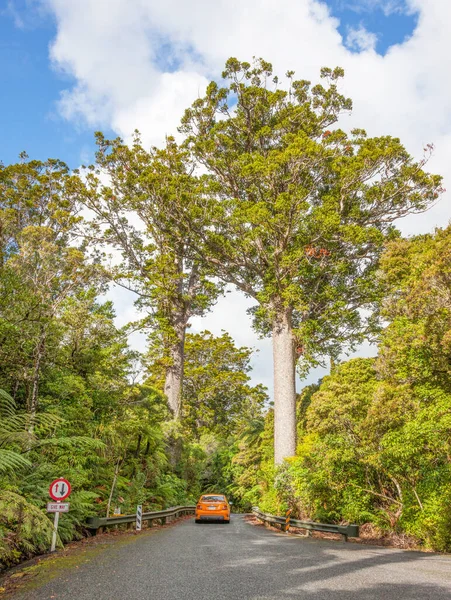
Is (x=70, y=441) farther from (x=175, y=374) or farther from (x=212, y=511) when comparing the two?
(x=175, y=374)

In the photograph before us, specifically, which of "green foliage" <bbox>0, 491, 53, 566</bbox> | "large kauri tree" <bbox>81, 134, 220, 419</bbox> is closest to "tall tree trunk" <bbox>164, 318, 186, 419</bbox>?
"large kauri tree" <bbox>81, 134, 220, 419</bbox>

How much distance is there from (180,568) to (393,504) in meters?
8.50

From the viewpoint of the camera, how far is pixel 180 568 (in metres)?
6.58

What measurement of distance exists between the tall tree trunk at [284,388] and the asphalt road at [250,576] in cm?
803

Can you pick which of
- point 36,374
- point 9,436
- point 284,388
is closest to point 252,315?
point 284,388

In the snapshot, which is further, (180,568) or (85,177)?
(85,177)

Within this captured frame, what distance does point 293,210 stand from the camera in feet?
56.5

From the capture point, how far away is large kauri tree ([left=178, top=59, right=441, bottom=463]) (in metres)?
17.5

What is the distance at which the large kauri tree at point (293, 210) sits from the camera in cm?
1748

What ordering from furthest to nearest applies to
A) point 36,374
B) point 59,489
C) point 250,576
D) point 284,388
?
point 284,388 < point 36,374 < point 59,489 < point 250,576

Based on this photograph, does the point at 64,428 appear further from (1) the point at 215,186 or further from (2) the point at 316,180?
(2) the point at 316,180

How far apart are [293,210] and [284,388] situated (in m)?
7.23

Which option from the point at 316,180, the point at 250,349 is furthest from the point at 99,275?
the point at 250,349

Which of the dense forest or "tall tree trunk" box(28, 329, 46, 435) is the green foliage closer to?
the dense forest
